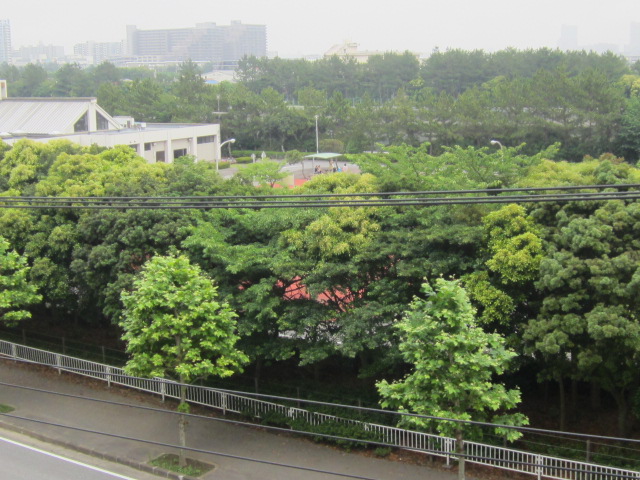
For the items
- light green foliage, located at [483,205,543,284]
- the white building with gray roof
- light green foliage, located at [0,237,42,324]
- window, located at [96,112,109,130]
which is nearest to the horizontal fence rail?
light green foliage, located at [0,237,42,324]

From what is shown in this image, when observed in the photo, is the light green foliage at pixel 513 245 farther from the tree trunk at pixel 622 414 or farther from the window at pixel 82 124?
the window at pixel 82 124

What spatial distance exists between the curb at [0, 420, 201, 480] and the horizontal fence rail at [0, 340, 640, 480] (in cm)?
117

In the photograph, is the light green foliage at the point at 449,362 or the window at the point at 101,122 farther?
the window at the point at 101,122

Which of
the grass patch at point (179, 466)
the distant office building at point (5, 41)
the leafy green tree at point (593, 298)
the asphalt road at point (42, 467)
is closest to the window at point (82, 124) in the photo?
the asphalt road at point (42, 467)

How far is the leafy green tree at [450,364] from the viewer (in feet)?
30.1

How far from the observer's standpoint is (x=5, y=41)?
190 m

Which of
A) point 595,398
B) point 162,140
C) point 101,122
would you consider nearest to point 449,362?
point 595,398

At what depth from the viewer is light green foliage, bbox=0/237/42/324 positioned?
1355cm

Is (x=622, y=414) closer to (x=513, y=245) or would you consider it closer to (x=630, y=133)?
(x=513, y=245)

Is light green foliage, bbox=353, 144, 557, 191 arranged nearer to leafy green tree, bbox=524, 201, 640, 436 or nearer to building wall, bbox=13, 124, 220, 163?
leafy green tree, bbox=524, 201, 640, 436

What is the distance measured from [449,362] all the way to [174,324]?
3975mm

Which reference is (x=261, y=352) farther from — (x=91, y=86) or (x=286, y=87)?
(x=91, y=86)

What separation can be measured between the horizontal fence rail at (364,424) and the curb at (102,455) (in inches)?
46.2

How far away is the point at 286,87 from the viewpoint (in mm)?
72625
